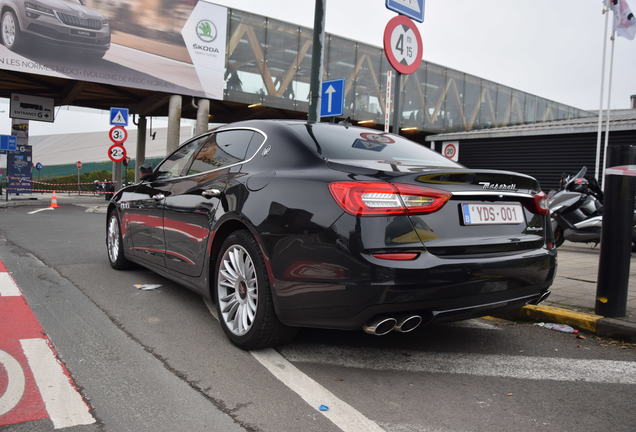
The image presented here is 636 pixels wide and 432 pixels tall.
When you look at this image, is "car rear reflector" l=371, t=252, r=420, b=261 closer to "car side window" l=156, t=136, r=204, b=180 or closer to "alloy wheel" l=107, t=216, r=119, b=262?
"car side window" l=156, t=136, r=204, b=180

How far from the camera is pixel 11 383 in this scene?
2.70 m

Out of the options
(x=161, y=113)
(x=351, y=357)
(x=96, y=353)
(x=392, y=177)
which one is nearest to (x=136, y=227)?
(x=96, y=353)

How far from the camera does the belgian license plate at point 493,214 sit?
9.65 feet

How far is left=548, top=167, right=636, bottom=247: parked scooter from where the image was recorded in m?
8.31

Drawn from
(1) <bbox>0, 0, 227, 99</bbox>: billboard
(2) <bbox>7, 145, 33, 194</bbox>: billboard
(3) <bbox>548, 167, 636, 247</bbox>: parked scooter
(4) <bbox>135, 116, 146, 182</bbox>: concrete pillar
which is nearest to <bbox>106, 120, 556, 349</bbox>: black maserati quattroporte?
(3) <bbox>548, 167, 636, 247</bbox>: parked scooter

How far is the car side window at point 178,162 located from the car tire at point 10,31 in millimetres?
16505

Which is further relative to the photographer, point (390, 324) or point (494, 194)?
point (494, 194)

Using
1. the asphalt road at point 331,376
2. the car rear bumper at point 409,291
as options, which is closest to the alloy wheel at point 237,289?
Result: the asphalt road at point 331,376

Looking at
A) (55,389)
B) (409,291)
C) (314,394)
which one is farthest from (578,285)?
(55,389)

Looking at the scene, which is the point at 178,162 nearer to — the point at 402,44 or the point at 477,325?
the point at 477,325

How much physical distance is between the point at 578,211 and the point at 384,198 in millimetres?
7012

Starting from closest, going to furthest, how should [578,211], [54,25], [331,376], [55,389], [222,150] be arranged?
[55,389] < [331,376] < [222,150] < [578,211] < [54,25]

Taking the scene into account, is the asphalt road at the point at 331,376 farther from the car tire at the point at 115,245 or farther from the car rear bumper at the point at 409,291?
the car tire at the point at 115,245

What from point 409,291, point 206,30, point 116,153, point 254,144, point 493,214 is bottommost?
point 409,291
